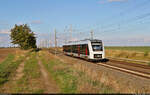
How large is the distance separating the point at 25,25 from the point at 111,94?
173 feet

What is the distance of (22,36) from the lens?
171 feet

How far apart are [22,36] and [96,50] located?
112 ft

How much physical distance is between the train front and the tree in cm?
3235

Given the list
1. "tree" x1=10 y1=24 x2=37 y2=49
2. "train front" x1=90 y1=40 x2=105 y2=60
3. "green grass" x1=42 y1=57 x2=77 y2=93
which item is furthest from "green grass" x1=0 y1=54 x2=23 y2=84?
"tree" x1=10 y1=24 x2=37 y2=49

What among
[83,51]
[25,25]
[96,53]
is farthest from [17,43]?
[96,53]

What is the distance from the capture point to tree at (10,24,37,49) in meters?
52.1

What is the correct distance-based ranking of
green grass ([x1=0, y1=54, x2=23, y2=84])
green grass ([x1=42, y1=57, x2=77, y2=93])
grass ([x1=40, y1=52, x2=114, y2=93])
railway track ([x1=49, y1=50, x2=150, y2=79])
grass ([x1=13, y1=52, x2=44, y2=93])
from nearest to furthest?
grass ([x1=40, y1=52, x2=114, y2=93]) < green grass ([x1=42, y1=57, x2=77, y2=93]) < grass ([x1=13, y1=52, x2=44, y2=93]) < green grass ([x1=0, y1=54, x2=23, y2=84]) < railway track ([x1=49, y1=50, x2=150, y2=79])

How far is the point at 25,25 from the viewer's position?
56219 millimetres

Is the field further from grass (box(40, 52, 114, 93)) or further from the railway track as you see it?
the railway track

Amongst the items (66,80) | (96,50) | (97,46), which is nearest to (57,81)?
(66,80)

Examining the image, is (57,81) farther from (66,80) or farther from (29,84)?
(29,84)

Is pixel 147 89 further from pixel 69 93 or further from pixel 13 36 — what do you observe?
pixel 13 36

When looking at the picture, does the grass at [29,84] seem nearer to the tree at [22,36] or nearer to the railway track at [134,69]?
the railway track at [134,69]

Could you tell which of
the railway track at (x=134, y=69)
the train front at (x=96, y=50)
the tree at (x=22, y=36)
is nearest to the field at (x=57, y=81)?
the railway track at (x=134, y=69)
